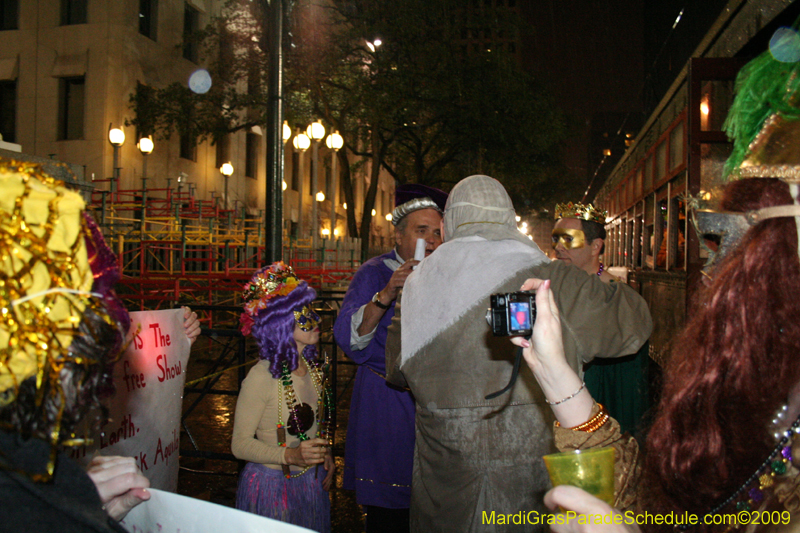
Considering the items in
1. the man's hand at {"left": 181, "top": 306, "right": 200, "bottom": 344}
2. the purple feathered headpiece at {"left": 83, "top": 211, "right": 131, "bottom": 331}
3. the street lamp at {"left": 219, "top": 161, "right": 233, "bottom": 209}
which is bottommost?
the man's hand at {"left": 181, "top": 306, "right": 200, "bottom": 344}

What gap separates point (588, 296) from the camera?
2.36 meters

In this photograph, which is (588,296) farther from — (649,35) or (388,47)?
(649,35)

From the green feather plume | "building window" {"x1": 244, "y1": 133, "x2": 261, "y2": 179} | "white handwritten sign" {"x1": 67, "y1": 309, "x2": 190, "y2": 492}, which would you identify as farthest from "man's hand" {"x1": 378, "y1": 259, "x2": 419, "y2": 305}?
"building window" {"x1": 244, "y1": 133, "x2": 261, "y2": 179}

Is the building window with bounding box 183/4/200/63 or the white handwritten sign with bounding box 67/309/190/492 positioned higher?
the building window with bounding box 183/4/200/63

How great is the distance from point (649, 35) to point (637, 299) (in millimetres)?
19988

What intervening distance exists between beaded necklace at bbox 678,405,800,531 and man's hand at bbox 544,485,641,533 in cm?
28

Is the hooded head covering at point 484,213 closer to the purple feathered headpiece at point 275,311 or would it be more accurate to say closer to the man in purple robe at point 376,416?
the man in purple robe at point 376,416

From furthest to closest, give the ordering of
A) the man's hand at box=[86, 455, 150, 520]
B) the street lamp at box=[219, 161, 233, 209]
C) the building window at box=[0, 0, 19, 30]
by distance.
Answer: the street lamp at box=[219, 161, 233, 209] → the building window at box=[0, 0, 19, 30] → the man's hand at box=[86, 455, 150, 520]

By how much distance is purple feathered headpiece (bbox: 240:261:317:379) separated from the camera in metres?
2.95

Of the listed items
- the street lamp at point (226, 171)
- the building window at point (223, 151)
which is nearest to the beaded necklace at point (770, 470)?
the street lamp at point (226, 171)

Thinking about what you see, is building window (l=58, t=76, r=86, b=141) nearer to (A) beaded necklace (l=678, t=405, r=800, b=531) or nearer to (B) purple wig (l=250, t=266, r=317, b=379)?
(B) purple wig (l=250, t=266, r=317, b=379)

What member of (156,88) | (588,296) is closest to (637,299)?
(588,296)

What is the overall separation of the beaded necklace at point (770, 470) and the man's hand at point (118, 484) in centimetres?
144

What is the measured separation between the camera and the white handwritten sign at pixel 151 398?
104 inches
